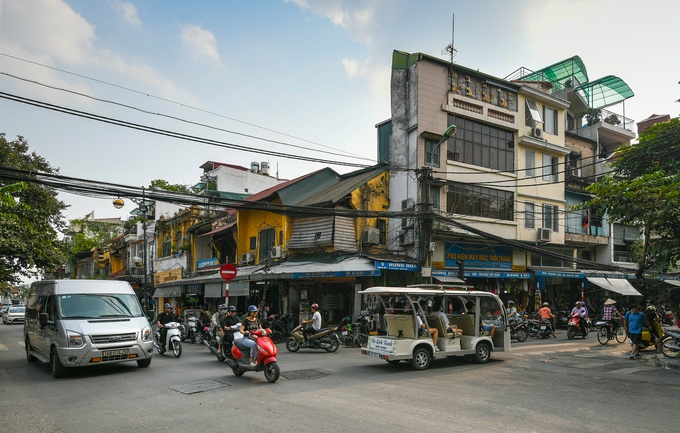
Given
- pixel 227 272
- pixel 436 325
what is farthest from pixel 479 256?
pixel 227 272

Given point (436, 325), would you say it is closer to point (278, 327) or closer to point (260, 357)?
point (260, 357)

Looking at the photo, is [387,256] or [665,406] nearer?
[665,406]

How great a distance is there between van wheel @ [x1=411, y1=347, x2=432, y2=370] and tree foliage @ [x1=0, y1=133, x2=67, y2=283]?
1623 cm

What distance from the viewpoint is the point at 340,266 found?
19.1 metres

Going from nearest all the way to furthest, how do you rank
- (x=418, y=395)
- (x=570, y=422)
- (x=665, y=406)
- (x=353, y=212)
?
(x=570, y=422)
(x=665, y=406)
(x=418, y=395)
(x=353, y=212)

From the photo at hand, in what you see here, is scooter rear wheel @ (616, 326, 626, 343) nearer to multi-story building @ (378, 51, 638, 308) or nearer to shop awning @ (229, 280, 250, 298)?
multi-story building @ (378, 51, 638, 308)

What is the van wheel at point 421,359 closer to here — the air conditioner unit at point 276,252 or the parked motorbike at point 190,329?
the parked motorbike at point 190,329

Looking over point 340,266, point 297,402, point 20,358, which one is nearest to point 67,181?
point 20,358

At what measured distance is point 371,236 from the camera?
21.5 meters

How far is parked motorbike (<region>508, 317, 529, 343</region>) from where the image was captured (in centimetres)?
1861

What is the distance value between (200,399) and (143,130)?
706 cm

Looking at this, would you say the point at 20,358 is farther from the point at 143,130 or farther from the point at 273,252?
the point at 273,252

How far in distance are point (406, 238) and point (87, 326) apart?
1441 centimetres

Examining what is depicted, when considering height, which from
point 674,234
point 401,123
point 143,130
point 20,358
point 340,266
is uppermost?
point 401,123
